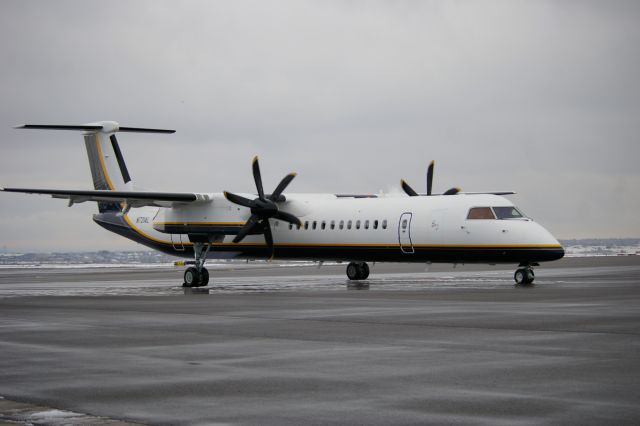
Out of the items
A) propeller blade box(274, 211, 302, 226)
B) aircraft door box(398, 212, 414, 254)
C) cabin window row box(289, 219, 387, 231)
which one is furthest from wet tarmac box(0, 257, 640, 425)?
propeller blade box(274, 211, 302, 226)

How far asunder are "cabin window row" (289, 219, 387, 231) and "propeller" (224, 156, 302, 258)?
1.25 ft

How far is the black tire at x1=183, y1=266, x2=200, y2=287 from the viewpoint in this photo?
36875mm

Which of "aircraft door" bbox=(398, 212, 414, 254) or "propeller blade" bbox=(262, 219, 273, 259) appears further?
"propeller blade" bbox=(262, 219, 273, 259)

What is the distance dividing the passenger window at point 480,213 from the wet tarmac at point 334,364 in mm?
11184

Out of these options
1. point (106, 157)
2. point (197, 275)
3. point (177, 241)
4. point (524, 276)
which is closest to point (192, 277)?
point (197, 275)

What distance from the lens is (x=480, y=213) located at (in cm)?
3253

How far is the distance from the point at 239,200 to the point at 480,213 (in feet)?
33.7

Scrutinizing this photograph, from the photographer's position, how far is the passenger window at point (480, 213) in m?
32.4

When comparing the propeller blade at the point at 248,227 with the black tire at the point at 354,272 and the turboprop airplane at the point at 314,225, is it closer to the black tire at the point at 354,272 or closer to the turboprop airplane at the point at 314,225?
the turboprop airplane at the point at 314,225

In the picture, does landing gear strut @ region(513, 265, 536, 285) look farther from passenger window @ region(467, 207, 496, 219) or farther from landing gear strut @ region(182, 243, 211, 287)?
landing gear strut @ region(182, 243, 211, 287)

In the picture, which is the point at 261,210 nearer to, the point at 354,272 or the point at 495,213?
the point at 354,272

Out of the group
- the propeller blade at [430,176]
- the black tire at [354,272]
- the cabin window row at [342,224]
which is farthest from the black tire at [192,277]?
the propeller blade at [430,176]

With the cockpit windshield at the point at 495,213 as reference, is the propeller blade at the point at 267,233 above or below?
below

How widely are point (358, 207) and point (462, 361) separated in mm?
25335
